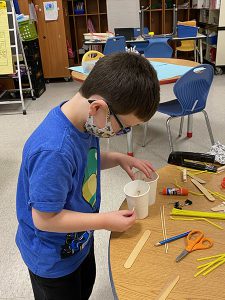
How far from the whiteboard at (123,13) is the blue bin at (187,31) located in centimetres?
158

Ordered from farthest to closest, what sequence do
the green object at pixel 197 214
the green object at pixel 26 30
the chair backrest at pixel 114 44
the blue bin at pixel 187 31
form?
the blue bin at pixel 187 31
the green object at pixel 26 30
the chair backrest at pixel 114 44
the green object at pixel 197 214

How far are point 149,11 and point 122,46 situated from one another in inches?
111

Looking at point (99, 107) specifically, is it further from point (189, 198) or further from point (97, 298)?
point (97, 298)

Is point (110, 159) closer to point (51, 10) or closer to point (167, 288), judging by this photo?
point (167, 288)

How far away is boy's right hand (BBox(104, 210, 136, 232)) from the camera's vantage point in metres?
0.72

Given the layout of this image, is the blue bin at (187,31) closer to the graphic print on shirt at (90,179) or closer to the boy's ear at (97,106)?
the graphic print on shirt at (90,179)

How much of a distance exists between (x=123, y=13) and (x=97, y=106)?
19.8 feet

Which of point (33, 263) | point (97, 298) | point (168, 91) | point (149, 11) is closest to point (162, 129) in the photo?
point (168, 91)

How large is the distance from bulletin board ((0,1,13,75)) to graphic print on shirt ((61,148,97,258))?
10.7 feet

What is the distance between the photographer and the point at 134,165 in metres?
0.97

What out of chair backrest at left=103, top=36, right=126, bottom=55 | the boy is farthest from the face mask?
chair backrest at left=103, top=36, right=126, bottom=55

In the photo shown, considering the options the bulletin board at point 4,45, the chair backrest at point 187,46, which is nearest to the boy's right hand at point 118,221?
the bulletin board at point 4,45

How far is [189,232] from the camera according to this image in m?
0.76

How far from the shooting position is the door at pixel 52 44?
5078mm
